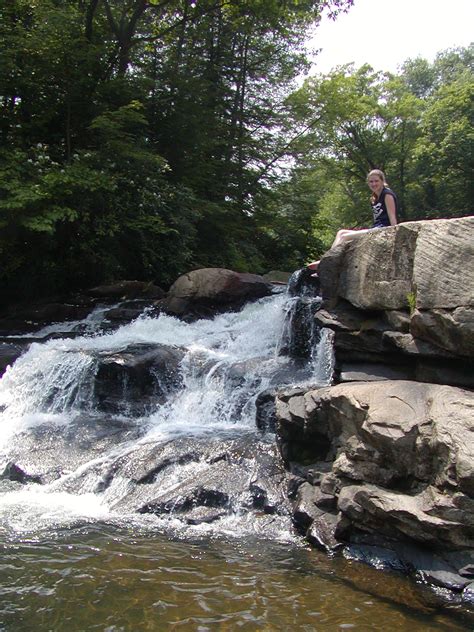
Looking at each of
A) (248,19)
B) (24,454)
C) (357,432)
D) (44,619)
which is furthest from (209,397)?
(248,19)

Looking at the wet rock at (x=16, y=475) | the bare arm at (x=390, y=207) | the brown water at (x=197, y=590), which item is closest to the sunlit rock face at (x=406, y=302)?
the bare arm at (x=390, y=207)

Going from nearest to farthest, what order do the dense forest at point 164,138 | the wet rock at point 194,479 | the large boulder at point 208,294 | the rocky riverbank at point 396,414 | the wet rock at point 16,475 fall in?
the rocky riverbank at point 396,414 → the wet rock at point 194,479 → the wet rock at point 16,475 → the large boulder at point 208,294 → the dense forest at point 164,138

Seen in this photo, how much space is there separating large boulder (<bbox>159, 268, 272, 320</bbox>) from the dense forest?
2.37m

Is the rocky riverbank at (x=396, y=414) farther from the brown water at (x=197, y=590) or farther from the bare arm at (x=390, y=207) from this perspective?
the bare arm at (x=390, y=207)

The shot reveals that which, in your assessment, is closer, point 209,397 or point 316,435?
point 316,435

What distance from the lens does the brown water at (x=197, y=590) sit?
11.6 feet

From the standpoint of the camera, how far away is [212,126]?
17.0 meters

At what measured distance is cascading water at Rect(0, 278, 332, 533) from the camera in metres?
5.65

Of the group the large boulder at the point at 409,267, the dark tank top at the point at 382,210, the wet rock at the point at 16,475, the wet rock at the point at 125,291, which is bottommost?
the wet rock at the point at 16,475

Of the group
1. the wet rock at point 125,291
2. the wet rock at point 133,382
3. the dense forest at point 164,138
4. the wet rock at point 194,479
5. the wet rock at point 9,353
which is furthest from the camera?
the wet rock at point 125,291

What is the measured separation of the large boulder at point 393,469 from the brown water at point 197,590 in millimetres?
339

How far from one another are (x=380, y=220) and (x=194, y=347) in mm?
3982

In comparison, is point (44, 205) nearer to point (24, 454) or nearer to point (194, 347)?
point (194, 347)

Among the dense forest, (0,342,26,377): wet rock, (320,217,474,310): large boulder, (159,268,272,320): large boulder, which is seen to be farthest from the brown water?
the dense forest
